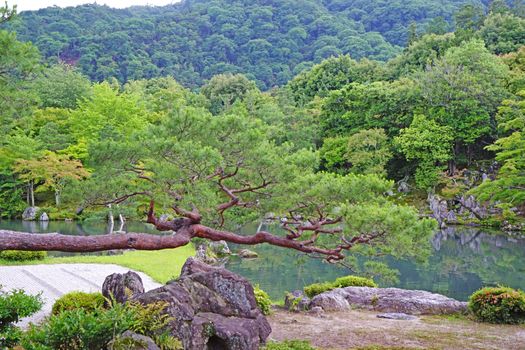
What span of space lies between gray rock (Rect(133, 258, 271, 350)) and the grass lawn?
600cm

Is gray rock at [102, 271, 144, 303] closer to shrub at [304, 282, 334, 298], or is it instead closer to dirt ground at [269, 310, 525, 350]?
dirt ground at [269, 310, 525, 350]

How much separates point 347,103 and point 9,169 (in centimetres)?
2019

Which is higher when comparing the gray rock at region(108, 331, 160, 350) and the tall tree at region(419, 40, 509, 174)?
the tall tree at region(419, 40, 509, 174)

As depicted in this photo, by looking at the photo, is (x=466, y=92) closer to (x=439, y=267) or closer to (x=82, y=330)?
(x=439, y=267)

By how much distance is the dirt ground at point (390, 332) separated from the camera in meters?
7.36

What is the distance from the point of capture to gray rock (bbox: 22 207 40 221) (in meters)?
25.5

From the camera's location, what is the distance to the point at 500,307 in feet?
30.1

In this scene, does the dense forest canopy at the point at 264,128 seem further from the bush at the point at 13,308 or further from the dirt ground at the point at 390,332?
the dirt ground at the point at 390,332

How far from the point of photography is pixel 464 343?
750cm

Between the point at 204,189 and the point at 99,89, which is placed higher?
the point at 99,89

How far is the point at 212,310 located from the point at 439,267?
507 inches

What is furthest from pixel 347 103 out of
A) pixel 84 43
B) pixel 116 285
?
pixel 84 43

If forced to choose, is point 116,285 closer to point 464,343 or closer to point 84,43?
Result: point 464,343

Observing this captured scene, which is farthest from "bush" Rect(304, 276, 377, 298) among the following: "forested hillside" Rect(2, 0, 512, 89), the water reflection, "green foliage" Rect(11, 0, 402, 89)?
"forested hillside" Rect(2, 0, 512, 89)
